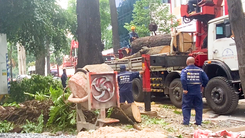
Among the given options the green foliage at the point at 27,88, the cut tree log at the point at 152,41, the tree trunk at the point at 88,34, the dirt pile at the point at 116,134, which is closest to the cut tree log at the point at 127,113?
the dirt pile at the point at 116,134

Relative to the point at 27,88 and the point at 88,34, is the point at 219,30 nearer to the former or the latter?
the point at 88,34

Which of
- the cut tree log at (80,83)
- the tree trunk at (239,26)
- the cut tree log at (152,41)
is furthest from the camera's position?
the cut tree log at (152,41)

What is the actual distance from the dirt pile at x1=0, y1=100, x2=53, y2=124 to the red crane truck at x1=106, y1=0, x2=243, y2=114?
8.87 feet

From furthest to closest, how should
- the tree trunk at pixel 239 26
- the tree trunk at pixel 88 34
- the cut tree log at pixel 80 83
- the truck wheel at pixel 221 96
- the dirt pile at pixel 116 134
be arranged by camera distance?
1. the tree trunk at pixel 88 34
2. the truck wheel at pixel 221 96
3. the cut tree log at pixel 80 83
4. the tree trunk at pixel 239 26
5. the dirt pile at pixel 116 134

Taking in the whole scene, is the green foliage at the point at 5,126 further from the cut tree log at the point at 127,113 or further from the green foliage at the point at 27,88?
the green foliage at the point at 27,88

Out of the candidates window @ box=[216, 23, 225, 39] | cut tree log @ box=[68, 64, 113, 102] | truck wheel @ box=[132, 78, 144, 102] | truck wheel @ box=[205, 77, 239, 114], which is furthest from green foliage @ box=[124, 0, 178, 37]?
cut tree log @ box=[68, 64, 113, 102]

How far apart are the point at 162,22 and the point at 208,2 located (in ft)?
24.7

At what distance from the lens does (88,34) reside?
861 centimetres

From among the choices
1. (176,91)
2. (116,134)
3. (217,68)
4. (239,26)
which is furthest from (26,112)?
(217,68)

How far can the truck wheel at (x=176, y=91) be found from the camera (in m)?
9.01

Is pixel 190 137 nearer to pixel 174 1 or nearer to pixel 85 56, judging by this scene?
pixel 85 56

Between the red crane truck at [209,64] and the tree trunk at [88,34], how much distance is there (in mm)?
1868

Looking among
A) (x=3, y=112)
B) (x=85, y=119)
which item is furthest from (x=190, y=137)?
(x=3, y=112)

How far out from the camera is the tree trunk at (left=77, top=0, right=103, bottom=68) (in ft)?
28.2
